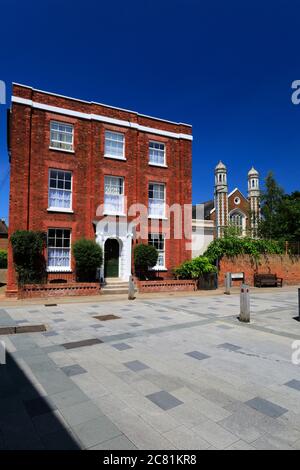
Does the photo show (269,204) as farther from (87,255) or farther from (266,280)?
(87,255)

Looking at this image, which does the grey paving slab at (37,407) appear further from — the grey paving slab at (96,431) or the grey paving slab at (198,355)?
the grey paving slab at (198,355)

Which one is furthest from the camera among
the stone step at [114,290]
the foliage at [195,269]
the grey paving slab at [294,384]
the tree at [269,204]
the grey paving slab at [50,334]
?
the tree at [269,204]

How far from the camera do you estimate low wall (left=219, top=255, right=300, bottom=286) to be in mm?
21250

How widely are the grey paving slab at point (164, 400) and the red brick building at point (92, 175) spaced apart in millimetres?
13550

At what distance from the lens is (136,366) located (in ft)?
17.8

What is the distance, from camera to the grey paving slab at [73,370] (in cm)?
505

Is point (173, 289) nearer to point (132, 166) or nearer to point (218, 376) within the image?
point (132, 166)

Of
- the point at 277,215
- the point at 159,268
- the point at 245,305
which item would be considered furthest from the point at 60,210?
the point at 277,215

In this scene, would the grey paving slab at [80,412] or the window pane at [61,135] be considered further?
the window pane at [61,135]

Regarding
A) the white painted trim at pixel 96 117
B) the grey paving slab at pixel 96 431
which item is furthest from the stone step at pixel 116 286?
→ the grey paving slab at pixel 96 431

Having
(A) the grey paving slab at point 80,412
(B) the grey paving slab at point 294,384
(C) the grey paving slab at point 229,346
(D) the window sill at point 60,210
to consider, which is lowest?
(C) the grey paving slab at point 229,346

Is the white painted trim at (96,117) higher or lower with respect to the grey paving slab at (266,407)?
higher

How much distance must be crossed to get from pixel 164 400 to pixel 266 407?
134 centimetres

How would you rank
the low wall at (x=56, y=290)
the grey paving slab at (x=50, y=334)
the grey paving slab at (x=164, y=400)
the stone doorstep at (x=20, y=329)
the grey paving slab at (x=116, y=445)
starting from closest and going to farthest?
the grey paving slab at (x=116, y=445) < the grey paving slab at (x=164, y=400) < the grey paving slab at (x=50, y=334) < the stone doorstep at (x=20, y=329) < the low wall at (x=56, y=290)
